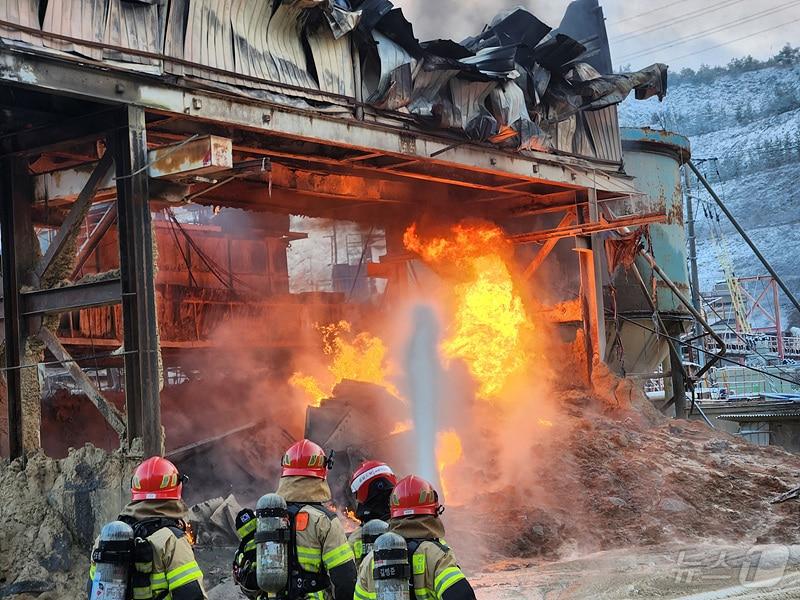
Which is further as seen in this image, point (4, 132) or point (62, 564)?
point (4, 132)

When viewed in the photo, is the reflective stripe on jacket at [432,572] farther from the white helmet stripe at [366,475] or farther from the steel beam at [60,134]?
the steel beam at [60,134]

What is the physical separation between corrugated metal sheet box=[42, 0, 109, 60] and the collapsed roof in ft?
0.04

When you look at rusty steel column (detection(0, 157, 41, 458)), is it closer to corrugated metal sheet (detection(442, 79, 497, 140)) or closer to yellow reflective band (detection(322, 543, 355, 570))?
corrugated metal sheet (detection(442, 79, 497, 140))

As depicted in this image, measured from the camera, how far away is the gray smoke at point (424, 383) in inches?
612

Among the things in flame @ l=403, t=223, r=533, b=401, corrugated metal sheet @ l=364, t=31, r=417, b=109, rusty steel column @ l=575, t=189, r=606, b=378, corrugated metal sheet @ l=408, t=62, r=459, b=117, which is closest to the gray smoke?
flame @ l=403, t=223, r=533, b=401

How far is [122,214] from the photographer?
10.5 m

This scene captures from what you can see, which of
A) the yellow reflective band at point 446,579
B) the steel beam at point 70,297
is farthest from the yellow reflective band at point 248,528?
the steel beam at point 70,297

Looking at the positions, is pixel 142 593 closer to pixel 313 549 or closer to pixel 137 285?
pixel 313 549

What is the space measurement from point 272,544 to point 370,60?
8.81 metres

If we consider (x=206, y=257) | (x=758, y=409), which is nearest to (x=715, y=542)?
(x=206, y=257)

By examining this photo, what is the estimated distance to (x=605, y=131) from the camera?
18.5 meters

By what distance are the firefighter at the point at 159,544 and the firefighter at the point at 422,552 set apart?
0.95m

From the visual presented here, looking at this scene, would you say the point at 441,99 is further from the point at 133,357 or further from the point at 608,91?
the point at 133,357

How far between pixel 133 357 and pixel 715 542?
7928mm
